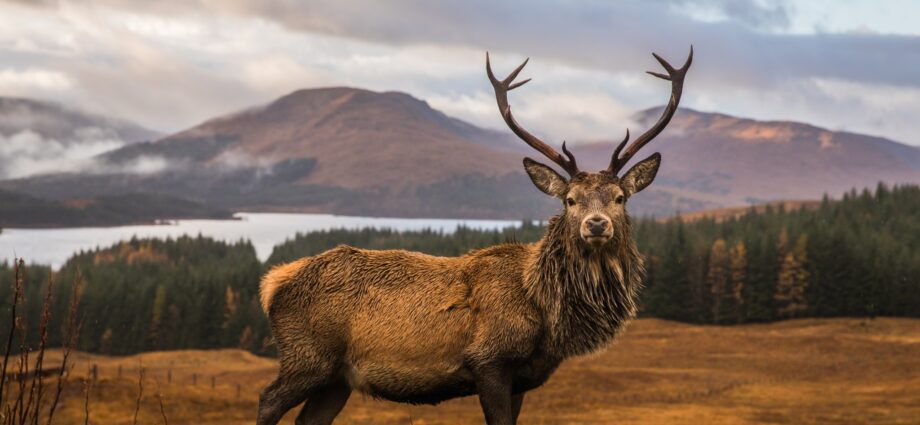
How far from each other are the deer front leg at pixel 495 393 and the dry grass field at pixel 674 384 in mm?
18581

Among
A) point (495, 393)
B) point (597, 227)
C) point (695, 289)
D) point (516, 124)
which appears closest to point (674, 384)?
point (695, 289)

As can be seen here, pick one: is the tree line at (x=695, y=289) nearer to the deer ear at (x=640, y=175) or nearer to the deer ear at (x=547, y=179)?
the deer ear at (x=547, y=179)

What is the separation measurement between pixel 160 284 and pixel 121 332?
969cm

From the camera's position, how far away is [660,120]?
948cm

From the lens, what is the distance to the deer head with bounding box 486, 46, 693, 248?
8.47m

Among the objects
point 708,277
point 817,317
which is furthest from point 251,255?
point 817,317

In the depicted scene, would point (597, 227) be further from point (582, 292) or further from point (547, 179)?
point (547, 179)

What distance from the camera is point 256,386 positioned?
75.8 metres

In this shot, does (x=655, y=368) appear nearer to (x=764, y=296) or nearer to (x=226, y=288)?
(x=764, y=296)

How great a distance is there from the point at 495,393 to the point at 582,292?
140 centimetres

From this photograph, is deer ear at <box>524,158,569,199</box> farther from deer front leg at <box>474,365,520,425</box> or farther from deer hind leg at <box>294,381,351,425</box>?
deer hind leg at <box>294,381,351,425</box>

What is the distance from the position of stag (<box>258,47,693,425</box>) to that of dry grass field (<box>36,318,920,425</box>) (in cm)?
1796

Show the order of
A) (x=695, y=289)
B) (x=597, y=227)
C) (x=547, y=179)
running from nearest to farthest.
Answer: (x=597, y=227)
(x=547, y=179)
(x=695, y=289)

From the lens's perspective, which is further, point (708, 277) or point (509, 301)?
point (708, 277)
